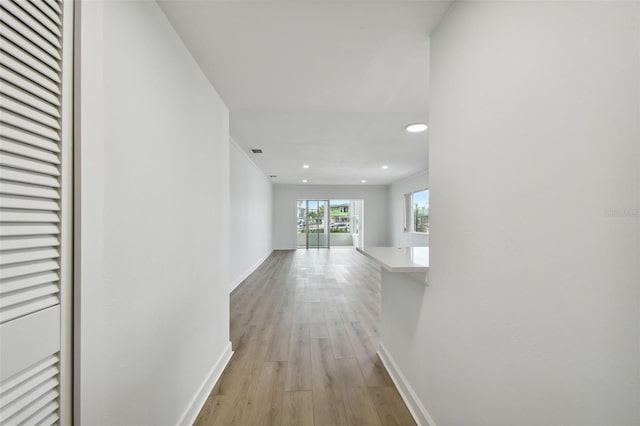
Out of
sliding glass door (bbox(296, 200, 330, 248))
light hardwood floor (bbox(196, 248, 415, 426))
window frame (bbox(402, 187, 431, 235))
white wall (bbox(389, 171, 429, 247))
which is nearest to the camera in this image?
light hardwood floor (bbox(196, 248, 415, 426))

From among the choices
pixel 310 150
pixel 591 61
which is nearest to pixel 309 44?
pixel 591 61

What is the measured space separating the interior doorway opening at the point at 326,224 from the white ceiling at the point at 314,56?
6759 millimetres

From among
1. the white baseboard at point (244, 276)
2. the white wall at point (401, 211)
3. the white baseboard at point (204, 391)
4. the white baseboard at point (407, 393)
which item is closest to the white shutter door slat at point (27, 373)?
the white baseboard at point (204, 391)

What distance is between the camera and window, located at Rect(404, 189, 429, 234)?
7.54m

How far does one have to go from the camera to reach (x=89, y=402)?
2.85 ft

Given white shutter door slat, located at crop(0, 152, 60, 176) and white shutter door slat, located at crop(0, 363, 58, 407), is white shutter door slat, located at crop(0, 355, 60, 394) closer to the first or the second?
white shutter door slat, located at crop(0, 363, 58, 407)

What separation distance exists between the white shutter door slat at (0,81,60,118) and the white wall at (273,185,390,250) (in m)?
9.06

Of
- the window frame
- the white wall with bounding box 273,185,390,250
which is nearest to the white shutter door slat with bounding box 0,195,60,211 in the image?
the window frame

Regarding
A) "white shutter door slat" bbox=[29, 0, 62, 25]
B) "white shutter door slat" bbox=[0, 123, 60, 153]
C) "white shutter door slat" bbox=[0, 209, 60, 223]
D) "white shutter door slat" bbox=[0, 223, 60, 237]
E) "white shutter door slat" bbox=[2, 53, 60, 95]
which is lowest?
Result: "white shutter door slat" bbox=[0, 223, 60, 237]

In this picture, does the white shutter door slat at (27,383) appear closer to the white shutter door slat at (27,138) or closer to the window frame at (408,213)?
the white shutter door slat at (27,138)

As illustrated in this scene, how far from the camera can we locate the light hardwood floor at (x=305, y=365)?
5.68 feet

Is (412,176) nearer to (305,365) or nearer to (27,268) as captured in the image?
(305,365)

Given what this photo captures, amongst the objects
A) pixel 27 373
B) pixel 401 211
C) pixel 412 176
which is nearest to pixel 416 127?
pixel 27 373

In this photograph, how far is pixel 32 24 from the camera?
0.71 meters
